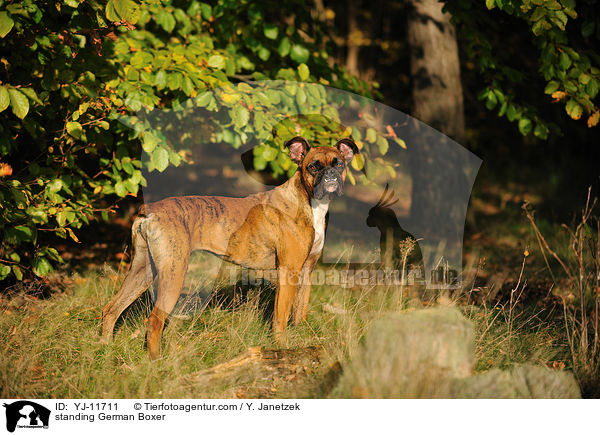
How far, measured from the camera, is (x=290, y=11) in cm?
715

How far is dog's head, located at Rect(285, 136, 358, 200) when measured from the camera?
170 inches

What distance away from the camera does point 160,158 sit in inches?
191

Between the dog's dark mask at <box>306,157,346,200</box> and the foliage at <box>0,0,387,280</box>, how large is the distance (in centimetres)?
102

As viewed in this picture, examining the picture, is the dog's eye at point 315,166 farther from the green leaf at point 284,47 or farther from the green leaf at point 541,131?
the green leaf at point 541,131

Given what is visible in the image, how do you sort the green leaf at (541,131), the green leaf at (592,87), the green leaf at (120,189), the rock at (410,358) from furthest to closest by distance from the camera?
the green leaf at (541,131) < the green leaf at (592,87) < the green leaf at (120,189) < the rock at (410,358)

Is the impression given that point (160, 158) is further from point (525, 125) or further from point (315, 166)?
point (525, 125)

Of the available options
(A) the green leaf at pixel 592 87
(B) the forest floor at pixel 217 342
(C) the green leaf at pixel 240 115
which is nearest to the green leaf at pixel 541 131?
(A) the green leaf at pixel 592 87

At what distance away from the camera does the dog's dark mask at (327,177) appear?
169 inches

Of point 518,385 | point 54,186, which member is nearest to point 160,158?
point 54,186

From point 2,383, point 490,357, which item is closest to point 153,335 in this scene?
point 2,383

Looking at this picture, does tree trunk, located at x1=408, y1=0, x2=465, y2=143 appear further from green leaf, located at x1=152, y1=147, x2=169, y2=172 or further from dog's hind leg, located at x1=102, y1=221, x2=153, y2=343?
dog's hind leg, located at x1=102, y1=221, x2=153, y2=343

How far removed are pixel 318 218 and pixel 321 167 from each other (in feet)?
1.49

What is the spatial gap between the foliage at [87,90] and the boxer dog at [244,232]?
0.75 meters
